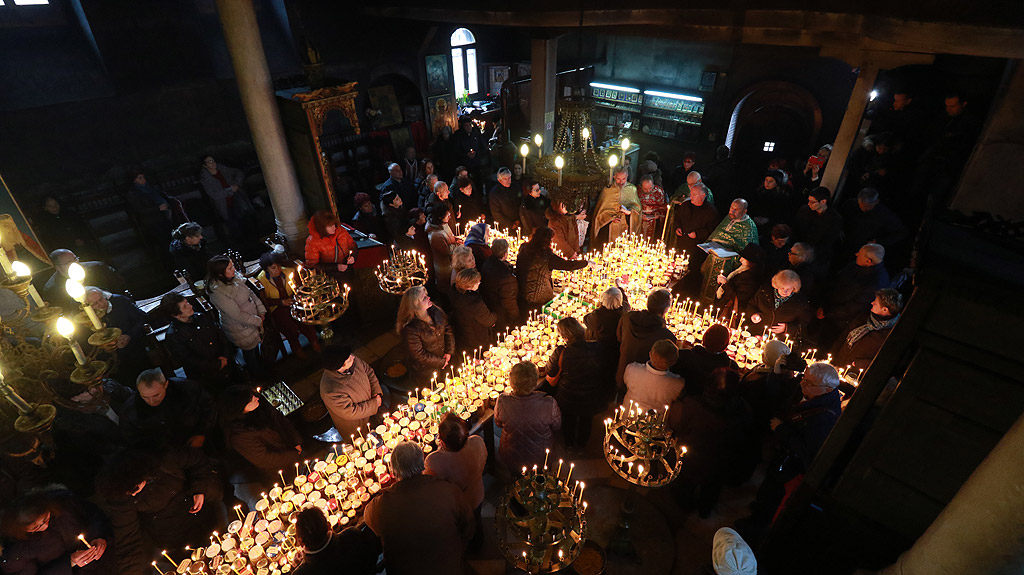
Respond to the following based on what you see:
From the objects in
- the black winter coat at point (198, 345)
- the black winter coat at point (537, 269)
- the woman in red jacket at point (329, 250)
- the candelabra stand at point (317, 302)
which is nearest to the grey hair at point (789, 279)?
the black winter coat at point (537, 269)

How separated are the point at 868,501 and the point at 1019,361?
136 cm

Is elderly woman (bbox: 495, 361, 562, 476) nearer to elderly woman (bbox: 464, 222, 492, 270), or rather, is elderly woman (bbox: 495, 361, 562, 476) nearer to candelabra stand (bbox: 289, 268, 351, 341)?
candelabra stand (bbox: 289, 268, 351, 341)

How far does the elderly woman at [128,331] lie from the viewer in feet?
19.2

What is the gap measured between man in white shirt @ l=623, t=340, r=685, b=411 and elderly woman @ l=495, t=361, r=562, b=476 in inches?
31.6

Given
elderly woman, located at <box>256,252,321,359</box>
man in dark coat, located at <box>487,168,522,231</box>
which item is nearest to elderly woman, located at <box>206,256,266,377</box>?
elderly woman, located at <box>256,252,321,359</box>

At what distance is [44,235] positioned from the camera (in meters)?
9.09

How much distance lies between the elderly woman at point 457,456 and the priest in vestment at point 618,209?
5489 millimetres

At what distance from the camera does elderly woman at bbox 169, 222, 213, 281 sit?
7.27 meters

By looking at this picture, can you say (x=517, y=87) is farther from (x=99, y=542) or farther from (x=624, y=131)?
(x=99, y=542)

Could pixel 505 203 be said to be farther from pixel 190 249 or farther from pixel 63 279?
pixel 63 279

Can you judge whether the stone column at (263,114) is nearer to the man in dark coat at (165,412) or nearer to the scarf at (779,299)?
the man in dark coat at (165,412)

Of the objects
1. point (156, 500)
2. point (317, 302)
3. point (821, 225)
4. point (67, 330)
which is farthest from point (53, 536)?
point (821, 225)

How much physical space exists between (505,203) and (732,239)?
12.9 ft

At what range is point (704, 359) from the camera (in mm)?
4637
